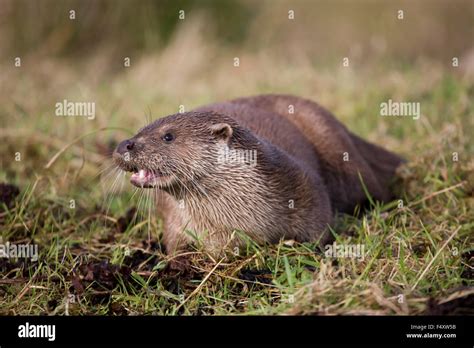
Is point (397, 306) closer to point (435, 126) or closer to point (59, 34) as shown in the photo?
point (435, 126)

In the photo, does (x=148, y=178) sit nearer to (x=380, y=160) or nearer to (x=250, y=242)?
(x=250, y=242)

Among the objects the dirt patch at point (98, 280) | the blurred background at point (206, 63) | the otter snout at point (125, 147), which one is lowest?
the dirt patch at point (98, 280)

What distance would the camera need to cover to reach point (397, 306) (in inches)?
120

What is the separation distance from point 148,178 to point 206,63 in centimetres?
492

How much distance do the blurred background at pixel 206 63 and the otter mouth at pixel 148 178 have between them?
1709 millimetres

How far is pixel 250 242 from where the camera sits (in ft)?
12.3

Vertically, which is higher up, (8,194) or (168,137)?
(168,137)

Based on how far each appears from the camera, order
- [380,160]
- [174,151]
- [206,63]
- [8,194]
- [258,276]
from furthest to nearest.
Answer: [206,63] < [380,160] < [8,194] < [174,151] < [258,276]

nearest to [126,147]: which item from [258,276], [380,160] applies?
[258,276]

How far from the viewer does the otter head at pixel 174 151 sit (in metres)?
3.62

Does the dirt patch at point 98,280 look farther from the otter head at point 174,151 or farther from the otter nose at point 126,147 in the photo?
the otter nose at point 126,147

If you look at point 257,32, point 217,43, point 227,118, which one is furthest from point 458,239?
point 257,32

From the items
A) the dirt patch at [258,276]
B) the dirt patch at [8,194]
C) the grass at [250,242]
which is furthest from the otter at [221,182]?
the dirt patch at [8,194]

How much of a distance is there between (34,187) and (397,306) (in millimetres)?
2330
